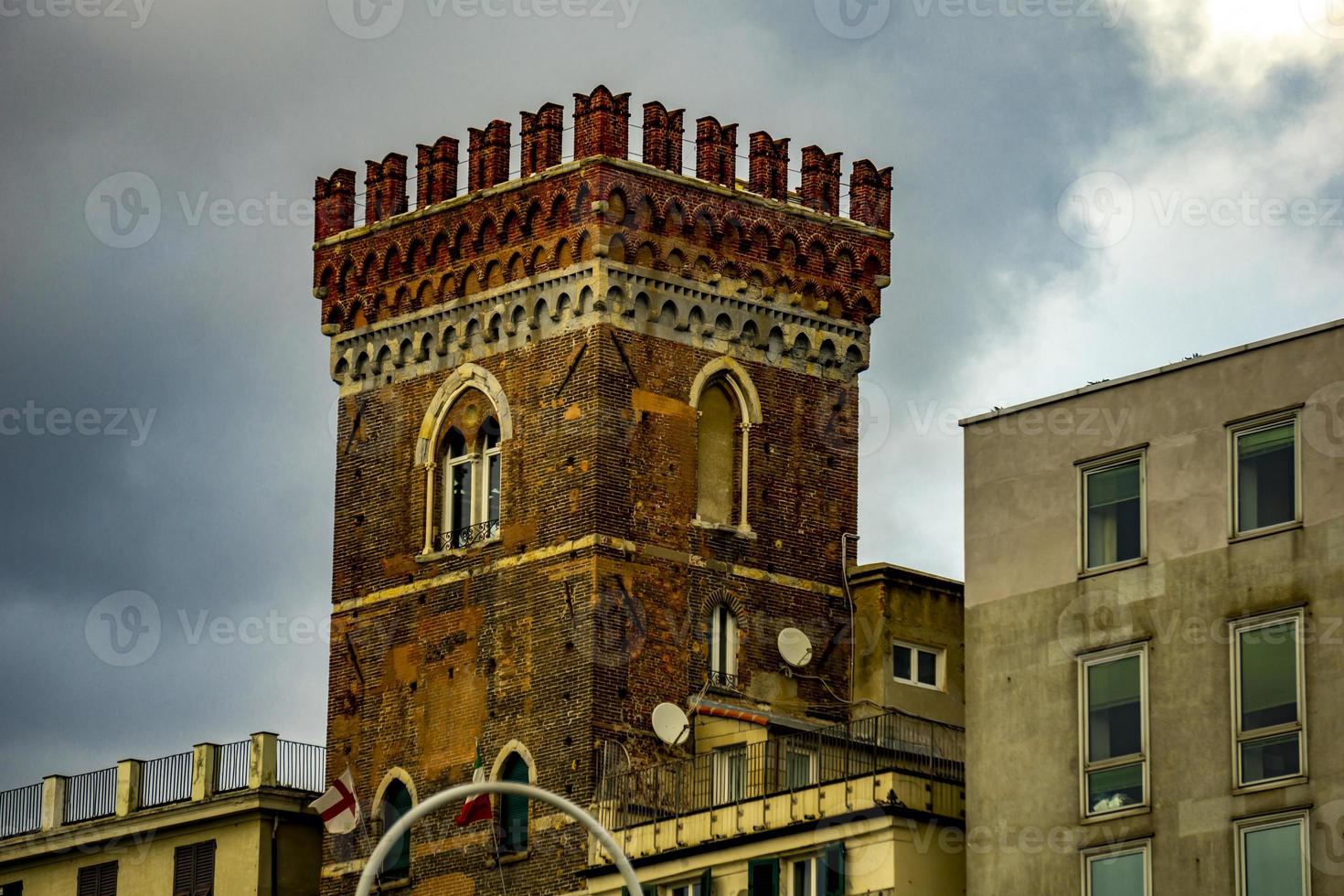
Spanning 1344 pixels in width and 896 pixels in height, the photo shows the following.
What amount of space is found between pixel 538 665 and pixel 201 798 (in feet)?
42.7

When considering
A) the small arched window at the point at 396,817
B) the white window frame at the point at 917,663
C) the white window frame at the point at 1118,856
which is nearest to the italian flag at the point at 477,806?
the small arched window at the point at 396,817

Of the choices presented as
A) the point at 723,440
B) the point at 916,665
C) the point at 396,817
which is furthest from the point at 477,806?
the point at 916,665

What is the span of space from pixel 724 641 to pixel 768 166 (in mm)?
11244

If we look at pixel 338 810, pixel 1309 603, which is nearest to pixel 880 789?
pixel 1309 603

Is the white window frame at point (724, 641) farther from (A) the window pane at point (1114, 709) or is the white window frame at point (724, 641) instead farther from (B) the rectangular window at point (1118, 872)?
(B) the rectangular window at point (1118, 872)

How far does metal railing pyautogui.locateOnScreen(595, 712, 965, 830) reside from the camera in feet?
238

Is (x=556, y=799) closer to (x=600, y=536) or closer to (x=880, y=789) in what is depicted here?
(x=880, y=789)

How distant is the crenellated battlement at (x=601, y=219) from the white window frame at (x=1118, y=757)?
19586 millimetres

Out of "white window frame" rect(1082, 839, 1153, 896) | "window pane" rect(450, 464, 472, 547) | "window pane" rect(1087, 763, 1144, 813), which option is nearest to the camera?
"white window frame" rect(1082, 839, 1153, 896)

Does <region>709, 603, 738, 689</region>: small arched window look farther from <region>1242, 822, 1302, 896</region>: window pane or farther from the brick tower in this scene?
<region>1242, 822, 1302, 896</region>: window pane

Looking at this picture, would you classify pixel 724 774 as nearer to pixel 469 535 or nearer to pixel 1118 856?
pixel 469 535

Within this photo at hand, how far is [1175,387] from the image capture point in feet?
215

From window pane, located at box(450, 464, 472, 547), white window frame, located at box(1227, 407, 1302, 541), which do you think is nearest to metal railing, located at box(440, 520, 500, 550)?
window pane, located at box(450, 464, 472, 547)

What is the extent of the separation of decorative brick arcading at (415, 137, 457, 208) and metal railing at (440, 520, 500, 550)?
26.2 ft
